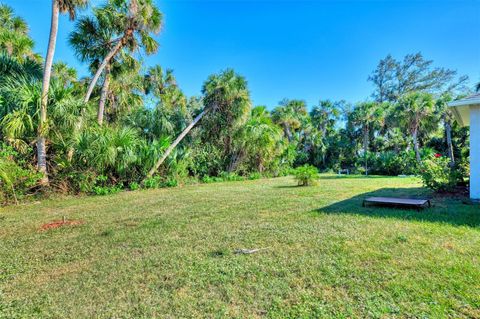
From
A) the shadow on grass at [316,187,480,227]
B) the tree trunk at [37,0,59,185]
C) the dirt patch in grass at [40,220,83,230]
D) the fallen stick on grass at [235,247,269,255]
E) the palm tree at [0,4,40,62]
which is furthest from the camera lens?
the palm tree at [0,4,40,62]

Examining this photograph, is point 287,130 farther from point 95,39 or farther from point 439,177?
point 95,39

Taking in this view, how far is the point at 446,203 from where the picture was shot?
5.83 m

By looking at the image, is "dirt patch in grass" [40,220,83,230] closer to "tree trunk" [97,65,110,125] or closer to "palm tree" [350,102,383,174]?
"tree trunk" [97,65,110,125]

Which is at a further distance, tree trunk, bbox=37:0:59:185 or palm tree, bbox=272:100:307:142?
palm tree, bbox=272:100:307:142

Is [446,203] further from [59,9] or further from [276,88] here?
[276,88]

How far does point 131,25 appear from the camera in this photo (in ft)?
32.0

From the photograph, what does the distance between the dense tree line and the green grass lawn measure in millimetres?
3640

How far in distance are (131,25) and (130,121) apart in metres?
4.30

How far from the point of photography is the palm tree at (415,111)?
17.1 metres

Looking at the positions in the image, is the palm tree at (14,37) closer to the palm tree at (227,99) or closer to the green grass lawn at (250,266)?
the palm tree at (227,99)

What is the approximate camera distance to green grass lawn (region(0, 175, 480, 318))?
218 centimetres

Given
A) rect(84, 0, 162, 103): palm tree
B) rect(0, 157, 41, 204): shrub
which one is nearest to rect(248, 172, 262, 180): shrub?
rect(84, 0, 162, 103): palm tree

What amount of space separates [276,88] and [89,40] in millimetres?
20309

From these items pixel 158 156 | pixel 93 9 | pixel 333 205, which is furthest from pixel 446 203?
pixel 93 9
